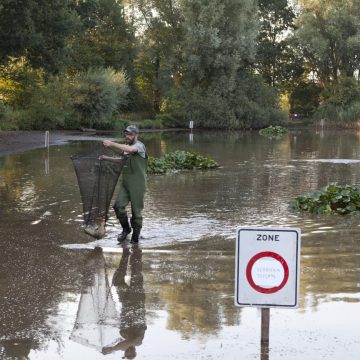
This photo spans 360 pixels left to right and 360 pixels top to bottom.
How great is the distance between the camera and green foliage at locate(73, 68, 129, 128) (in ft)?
176

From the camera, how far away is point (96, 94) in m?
54.1

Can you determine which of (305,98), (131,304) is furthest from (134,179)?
(305,98)

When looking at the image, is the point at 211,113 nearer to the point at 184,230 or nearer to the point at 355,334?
the point at 184,230

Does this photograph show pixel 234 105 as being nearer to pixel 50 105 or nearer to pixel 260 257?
pixel 50 105

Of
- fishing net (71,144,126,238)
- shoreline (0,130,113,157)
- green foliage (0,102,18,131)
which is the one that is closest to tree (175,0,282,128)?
green foliage (0,102,18,131)

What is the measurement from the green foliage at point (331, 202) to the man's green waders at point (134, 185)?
468cm

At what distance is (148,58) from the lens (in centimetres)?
7062

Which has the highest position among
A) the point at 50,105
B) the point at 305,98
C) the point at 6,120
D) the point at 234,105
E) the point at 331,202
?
the point at 305,98

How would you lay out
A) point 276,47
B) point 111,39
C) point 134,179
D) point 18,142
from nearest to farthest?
point 134,179, point 18,142, point 111,39, point 276,47

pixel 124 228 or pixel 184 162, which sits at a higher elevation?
pixel 184 162

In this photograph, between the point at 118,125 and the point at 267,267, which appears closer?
the point at 267,267

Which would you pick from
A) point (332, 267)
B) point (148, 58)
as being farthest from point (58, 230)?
point (148, 58)

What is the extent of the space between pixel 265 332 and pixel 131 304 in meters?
1.87

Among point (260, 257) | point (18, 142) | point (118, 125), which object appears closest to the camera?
point (260, 257)
